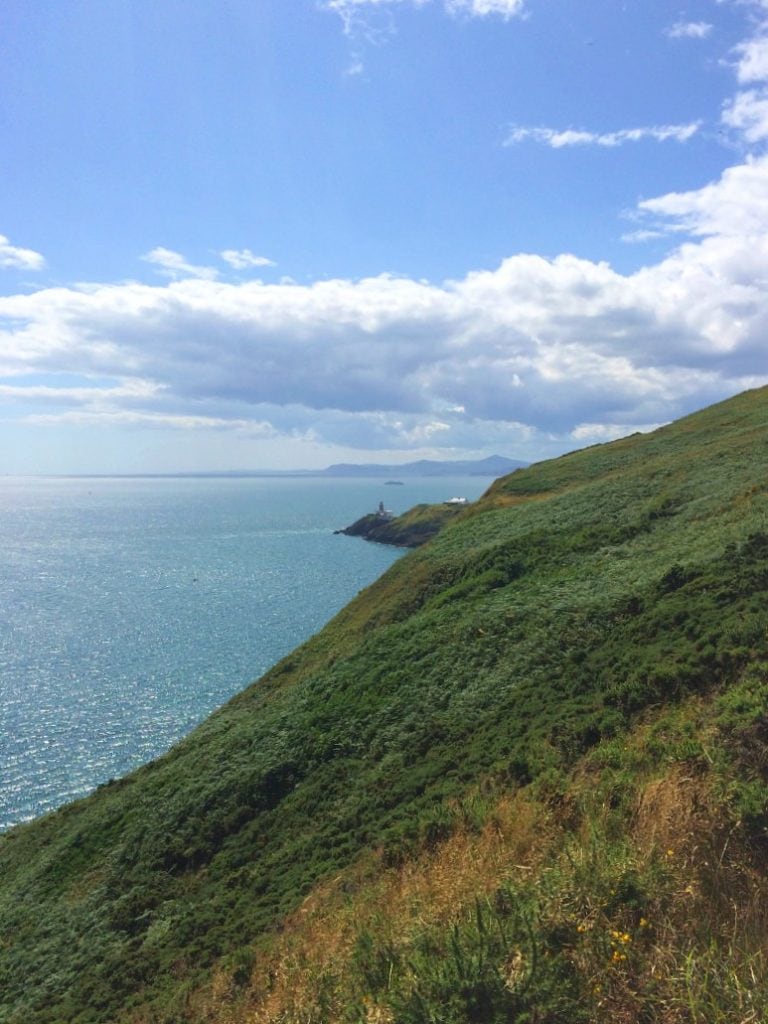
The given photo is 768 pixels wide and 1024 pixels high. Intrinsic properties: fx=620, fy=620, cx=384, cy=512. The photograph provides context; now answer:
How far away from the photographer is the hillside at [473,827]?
28.1 ft

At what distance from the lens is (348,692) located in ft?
98.0

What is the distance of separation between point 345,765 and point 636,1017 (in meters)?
17.6

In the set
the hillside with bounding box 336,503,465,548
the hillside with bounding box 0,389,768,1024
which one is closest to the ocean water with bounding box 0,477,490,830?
the hillside with bounding box 336,503,465,548

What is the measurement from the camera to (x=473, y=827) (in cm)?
1542

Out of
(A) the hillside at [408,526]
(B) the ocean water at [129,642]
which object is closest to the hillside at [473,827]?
(B) the ocean water at [129,642]

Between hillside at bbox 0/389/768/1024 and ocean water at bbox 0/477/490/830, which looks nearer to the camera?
hillside at bbox 0/389/768/1024

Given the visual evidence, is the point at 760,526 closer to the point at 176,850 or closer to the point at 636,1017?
the point at 636,1017

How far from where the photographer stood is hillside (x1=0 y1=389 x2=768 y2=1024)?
8570mm

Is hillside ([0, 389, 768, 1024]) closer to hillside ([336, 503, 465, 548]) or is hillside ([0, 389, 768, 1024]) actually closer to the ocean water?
the ocean water

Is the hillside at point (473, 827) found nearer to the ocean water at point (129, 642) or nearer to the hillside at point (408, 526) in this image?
the ocean water at point (129, 642)

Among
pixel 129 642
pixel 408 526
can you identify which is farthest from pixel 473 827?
pixel 408 526

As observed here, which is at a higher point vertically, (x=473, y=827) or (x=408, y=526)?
(x=473, y=827)

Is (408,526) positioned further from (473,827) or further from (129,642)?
(473,827)

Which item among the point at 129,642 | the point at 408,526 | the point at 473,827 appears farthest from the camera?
the point at 408,526
